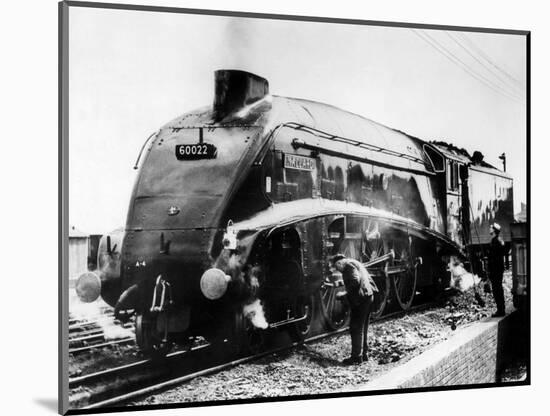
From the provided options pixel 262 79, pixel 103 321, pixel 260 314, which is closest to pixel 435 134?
pixel 262 79

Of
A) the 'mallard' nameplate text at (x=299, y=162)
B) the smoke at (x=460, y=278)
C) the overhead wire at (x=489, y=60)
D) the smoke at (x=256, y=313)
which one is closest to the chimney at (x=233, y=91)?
the 'mallard' nameplate text at (x=299, y=162)

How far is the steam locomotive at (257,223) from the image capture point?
6.85 meters

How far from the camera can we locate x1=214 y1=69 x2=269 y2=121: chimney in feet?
23.4

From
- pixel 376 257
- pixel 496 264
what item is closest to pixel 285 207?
pixel 376 257

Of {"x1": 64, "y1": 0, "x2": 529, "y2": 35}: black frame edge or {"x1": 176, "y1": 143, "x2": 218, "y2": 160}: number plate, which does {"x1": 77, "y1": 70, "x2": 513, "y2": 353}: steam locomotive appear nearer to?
{"x1": 176, "y1": 143, "x2": 218, "y2": 160}: number plate

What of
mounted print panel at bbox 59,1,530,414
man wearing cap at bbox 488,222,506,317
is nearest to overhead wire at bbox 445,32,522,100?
mounted print panel at bbox 59,1,530,414

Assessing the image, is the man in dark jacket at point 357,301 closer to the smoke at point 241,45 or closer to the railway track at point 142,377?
the railway track at point 142,377

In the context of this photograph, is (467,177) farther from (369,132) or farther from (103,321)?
(103,321)

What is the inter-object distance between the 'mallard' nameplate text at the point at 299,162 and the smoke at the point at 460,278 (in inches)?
80.1

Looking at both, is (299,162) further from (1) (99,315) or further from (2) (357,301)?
(1) (99,315)

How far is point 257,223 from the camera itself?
709 centimetres

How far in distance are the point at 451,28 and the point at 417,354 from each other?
3.19 m

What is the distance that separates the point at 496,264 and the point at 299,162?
2.63 meters

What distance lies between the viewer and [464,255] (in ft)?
28.3
